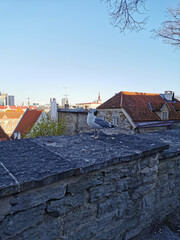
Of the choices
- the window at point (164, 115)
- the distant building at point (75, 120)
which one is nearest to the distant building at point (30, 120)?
the distant building at point (75, 120)

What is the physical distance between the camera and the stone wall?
1.19 metres

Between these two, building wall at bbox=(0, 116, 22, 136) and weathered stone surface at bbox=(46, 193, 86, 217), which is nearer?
weathered stone surface at bbox=(46, 193, 86, 217)

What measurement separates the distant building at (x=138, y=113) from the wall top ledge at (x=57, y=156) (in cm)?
994

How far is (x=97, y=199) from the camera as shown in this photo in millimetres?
1552

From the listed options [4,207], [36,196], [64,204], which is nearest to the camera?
[4,207]

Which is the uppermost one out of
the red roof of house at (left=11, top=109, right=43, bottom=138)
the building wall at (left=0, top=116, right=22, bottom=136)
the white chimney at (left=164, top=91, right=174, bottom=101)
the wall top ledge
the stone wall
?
the white chimney at (left=164, top=91, right=174, bottom=101)

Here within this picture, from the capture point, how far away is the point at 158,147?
1930mm

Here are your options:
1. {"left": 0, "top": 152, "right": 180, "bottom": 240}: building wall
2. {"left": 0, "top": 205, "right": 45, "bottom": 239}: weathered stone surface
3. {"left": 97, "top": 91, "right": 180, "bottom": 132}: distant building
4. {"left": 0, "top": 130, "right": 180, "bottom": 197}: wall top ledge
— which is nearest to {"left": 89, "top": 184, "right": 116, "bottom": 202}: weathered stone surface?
{"left": 0, "top": 152, "right": 180, "bottom": 240}: building wall

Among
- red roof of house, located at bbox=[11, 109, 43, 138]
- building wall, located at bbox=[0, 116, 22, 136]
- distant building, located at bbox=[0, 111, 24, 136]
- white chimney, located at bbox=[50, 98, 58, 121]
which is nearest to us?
white chimney, located at bbox=[50, 98, 58, 121]

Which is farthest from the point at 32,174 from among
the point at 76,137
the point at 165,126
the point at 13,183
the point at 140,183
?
the point at 165,126

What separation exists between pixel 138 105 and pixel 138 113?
3.71 feet

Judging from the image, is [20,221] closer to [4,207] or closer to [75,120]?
[4,207]

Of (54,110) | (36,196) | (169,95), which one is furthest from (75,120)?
(36,196)

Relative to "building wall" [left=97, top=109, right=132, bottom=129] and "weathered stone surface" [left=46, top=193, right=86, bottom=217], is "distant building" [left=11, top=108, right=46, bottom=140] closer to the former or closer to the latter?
"building wall" [left=97, top=109, right=132, bottom=129]
